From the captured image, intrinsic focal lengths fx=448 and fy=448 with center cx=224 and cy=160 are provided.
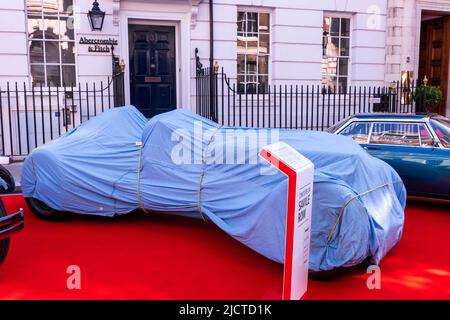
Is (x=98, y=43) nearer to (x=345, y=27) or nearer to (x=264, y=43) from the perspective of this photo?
(x=264, y=43)

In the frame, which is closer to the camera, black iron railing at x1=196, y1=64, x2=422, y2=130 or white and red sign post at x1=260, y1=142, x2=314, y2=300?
white and red sign post at x1=260, y1=142, x2=314, y2=300

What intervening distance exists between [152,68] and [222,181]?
742 centimetres

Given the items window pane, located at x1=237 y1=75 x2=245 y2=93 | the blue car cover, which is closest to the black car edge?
the blue car cover

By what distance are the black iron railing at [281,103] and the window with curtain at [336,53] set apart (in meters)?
0.29

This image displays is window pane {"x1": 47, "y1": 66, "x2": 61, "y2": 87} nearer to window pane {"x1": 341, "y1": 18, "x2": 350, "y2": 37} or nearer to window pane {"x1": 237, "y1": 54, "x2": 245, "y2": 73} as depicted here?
window pane {"x1": 237, "y1": 54, "x2": 245, "y2": 73}

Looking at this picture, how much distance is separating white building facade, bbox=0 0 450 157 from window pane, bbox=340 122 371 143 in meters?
5.42

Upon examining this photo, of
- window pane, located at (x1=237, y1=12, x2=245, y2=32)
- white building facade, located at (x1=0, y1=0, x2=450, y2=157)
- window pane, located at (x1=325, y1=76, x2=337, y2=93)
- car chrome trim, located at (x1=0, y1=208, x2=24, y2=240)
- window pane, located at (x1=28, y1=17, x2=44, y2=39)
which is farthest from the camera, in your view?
window pane, located at (x1=325, y1=76, x2=337, y2=93)

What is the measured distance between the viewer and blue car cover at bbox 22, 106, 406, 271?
4160mm

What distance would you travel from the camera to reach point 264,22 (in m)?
12.5

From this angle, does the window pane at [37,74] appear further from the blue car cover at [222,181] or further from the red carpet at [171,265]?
the red carpet at [171,265]

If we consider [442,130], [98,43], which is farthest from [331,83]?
[442,130]

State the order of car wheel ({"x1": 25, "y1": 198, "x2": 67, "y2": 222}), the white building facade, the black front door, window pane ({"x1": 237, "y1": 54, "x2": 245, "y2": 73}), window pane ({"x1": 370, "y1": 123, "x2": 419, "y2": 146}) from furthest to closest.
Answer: window pane ({"x1": 237, "y1": 54, "x2": 245, "y2": 73}) < the black front door < the white building facade < window pane ({"x1": 370, "y1": 123, "x2": 419, "y2": 146}) < car wheel ({"x1": 25, "y1": 198, "x2": 67, "y2": 222})

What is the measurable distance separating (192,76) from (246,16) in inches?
94.5

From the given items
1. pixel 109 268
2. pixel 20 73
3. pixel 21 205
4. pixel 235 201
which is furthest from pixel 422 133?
pixel 20 73
